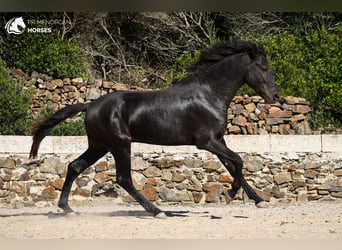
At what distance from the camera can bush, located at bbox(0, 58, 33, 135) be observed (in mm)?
9992

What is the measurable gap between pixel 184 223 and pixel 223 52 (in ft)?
5.52

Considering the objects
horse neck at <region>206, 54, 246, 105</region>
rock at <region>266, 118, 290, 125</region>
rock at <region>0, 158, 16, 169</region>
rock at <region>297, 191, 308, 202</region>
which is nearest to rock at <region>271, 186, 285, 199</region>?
rock at <region>297, 191, 308, 202</region>

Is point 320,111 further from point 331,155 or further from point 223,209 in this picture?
point 223,209

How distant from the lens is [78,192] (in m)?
8.77

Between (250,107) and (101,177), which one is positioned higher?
(250,107)

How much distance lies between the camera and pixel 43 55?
36.8 ft

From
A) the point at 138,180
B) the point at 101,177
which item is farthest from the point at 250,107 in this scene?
the point at 101,177

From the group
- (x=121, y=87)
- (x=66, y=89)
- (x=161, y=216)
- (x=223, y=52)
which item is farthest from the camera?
(x=66, y=89)

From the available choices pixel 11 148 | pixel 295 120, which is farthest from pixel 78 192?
pixel 295 120

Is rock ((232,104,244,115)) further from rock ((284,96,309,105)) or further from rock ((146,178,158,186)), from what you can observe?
rock ((146,178,158,186))

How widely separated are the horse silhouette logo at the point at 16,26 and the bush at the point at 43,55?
0.08 metres

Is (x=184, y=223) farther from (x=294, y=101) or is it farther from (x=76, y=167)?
(x=294, y=101)

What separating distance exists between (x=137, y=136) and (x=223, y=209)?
1.43m

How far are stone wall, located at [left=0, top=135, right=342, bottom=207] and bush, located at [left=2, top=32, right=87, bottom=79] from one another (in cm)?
248
